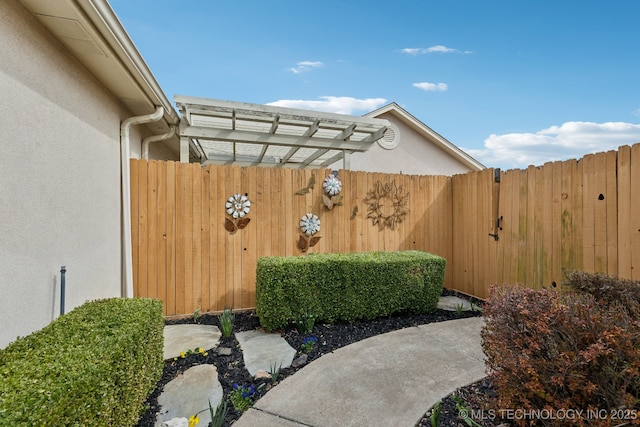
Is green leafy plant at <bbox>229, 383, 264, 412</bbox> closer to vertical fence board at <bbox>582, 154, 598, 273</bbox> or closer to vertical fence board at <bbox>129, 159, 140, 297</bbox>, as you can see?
vertical fence board at <bbox>129, 159, 140, 297</bbox>

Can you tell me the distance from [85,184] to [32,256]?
1.05 m

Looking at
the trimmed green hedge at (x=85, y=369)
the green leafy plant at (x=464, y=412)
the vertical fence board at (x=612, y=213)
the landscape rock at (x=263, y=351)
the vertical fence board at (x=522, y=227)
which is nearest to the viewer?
the trimmed green hedge at (x=85, y=369)

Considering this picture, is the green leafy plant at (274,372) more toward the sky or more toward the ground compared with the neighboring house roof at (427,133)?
more toward the ground

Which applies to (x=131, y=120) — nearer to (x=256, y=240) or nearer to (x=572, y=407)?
(x=256, y=240)

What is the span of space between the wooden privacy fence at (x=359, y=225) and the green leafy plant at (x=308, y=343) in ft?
4.87

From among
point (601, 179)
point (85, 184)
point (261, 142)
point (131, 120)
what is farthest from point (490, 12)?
point (85, 184)

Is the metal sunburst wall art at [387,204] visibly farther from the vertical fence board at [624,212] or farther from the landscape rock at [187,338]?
the landscape rock at [187,338]

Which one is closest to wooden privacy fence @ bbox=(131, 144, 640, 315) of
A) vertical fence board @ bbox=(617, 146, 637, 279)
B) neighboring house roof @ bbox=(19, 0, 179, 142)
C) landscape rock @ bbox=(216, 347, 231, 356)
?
vertical fence board @ bbox=(617, 146, 637, 279)

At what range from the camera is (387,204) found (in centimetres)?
547

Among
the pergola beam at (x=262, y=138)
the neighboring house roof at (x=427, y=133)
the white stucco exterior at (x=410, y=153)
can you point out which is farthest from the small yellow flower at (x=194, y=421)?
the neighboring house roof at (x=427, y=133)

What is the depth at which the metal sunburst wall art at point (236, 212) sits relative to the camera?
4.47 m

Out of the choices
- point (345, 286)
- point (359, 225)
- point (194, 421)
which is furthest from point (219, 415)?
point (359, 225)

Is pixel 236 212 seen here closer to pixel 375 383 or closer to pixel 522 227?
pixel 375 383

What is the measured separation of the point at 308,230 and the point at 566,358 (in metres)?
3.67
